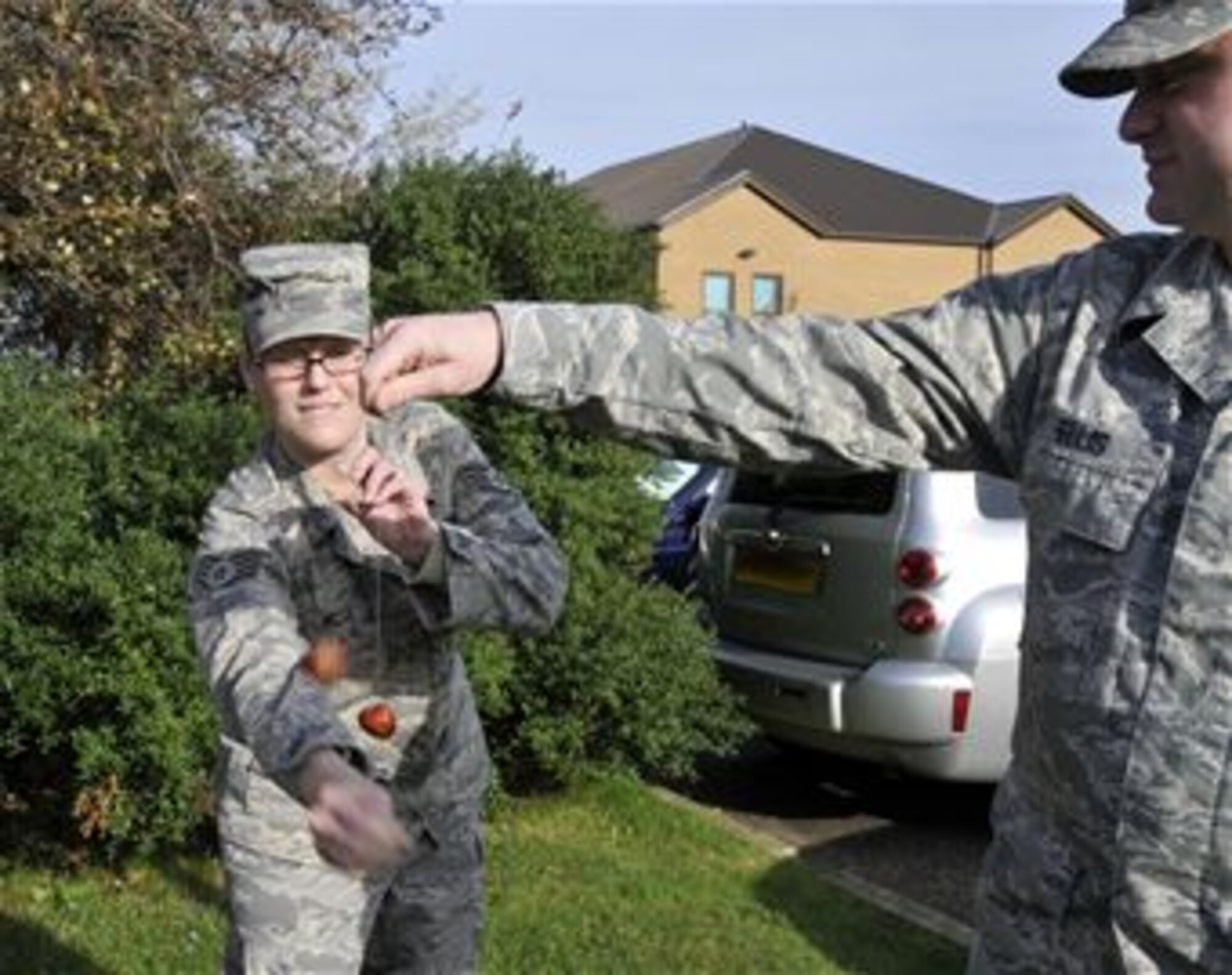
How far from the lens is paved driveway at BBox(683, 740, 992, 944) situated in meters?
6.82

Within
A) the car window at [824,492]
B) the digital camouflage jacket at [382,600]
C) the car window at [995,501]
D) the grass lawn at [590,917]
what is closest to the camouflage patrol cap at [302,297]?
the digital camouflage jacket at [382,600]

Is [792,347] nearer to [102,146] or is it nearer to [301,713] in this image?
[301,713]

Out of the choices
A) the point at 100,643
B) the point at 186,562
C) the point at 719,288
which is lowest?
the point at 100,643

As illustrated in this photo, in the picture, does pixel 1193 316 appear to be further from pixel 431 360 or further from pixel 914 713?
pixel 914 713

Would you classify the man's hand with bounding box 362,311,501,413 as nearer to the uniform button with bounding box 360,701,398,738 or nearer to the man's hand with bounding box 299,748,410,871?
A: the man's hand with bounding box 299,748,410,871

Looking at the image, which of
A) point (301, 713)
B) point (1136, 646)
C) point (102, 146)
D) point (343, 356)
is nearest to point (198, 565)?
point (343, 356)

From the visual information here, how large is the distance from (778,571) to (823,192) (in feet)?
141

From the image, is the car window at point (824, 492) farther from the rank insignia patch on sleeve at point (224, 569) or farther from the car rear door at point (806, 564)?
the rank insignia patch on sleeve at point (224, 569)

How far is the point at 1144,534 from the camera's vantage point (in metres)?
2.02

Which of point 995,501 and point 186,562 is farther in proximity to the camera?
point 995,501

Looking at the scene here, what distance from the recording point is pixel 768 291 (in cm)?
4550

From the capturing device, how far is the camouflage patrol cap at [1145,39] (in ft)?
6.55

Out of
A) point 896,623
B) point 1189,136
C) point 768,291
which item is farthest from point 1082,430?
point 768,291

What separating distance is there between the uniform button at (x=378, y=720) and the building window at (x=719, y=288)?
133ft
